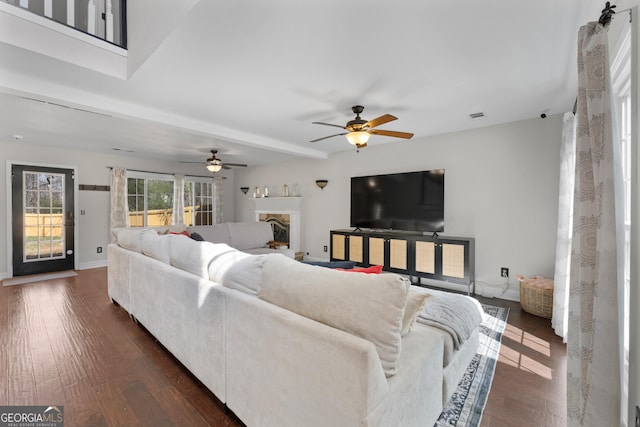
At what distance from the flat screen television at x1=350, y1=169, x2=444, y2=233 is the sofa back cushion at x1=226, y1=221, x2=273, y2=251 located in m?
1.64

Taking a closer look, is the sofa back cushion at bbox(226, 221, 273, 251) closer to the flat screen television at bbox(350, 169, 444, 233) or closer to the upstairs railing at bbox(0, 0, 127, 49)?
the flat screen television at bbox(350, 169, 444, 233)

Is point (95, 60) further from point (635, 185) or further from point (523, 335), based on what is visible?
point (523, 335)

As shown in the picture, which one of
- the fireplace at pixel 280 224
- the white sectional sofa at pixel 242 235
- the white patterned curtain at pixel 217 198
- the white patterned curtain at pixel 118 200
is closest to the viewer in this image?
the white sectional sofa at pixel 242 235

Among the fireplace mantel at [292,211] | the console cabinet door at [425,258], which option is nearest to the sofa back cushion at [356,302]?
the console cabinet door at [425,258]

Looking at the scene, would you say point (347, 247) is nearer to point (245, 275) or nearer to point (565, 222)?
point (565, 222)

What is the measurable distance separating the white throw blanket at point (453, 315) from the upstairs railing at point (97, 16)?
10.5 feet

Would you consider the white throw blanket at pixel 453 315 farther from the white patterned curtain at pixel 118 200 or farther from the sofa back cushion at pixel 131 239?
the white patterned curtain at pixel 118 200

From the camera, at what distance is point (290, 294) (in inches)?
53.4

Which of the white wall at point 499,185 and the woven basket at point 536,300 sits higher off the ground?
the white wall at point 499,185

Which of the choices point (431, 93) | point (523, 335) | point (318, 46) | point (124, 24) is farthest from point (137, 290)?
point (523, 335)

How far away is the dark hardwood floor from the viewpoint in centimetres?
168

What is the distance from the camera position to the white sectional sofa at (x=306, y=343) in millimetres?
1073

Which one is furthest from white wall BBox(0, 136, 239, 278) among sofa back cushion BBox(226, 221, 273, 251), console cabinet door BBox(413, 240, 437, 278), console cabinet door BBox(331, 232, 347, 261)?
console cabinet door BBox(413, 240, 437, 278)

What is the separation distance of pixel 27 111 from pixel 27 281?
116 inches
